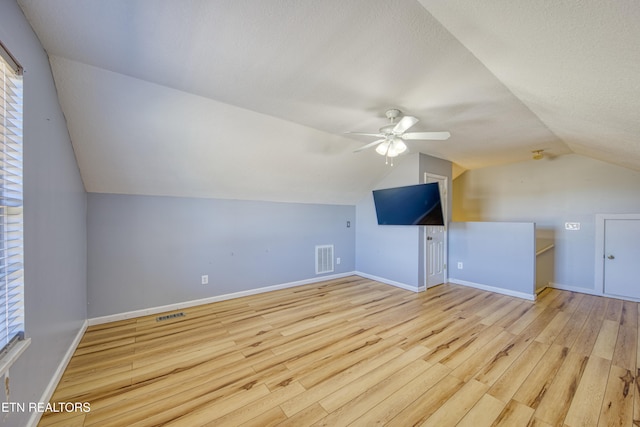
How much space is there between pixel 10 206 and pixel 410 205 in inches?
162

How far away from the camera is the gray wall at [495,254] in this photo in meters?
3.74

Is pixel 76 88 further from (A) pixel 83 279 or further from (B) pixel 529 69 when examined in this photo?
(B) pixel 529 69

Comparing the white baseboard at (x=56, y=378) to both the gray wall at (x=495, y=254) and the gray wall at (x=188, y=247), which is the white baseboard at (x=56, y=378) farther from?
the gray wall at (x=495, y=254)

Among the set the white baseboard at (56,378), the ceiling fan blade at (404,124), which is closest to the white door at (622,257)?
the ceiling fan blade at (404,124)

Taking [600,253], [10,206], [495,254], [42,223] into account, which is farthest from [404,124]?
[600,253]

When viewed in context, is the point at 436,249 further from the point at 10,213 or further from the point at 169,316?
the point at 10,213

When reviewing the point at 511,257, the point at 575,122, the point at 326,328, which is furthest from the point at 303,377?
the point at 511,257

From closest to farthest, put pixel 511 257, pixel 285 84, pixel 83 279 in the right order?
pixel 285 84, pixel 83 279, pixel 511 257

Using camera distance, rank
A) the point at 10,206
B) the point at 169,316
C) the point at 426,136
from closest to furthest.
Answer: the point at 10,206 → the point at 426,136 → the point at 169,316

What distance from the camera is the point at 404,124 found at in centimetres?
217

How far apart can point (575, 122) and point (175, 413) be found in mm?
4120

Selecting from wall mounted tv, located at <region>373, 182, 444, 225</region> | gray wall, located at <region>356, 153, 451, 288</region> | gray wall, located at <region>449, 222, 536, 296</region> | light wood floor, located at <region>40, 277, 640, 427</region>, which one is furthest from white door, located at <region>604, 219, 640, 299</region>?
wall mounted tv, located at <region>373, 182, 444, 225</region>

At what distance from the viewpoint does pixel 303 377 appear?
1.93 meters

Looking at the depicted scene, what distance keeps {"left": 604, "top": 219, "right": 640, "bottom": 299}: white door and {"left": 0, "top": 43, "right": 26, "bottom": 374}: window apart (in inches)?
258
